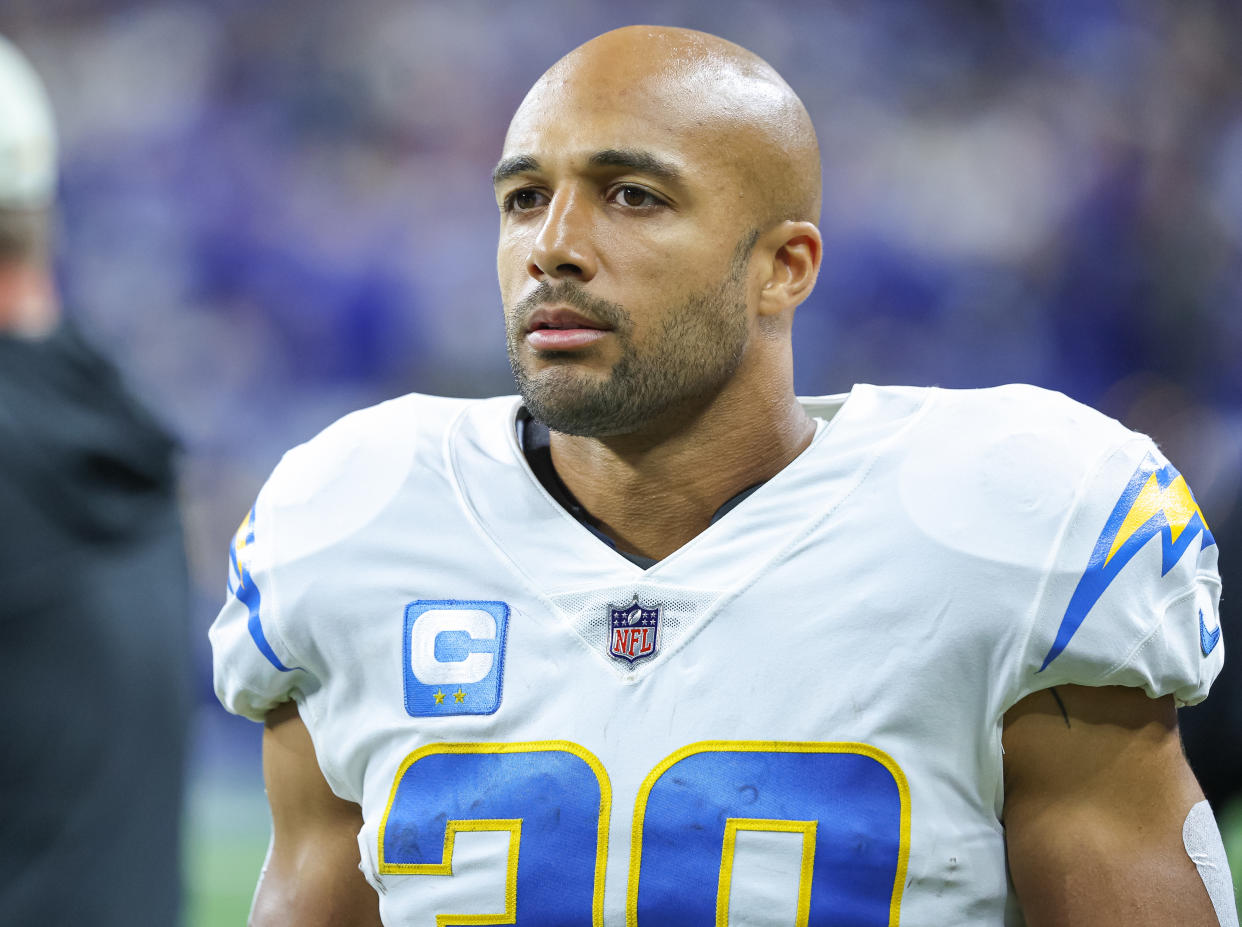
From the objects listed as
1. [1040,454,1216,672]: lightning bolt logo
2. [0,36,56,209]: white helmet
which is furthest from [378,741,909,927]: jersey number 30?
[0,36,56,209]: white helmet

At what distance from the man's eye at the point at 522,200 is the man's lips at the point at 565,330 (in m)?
0.15

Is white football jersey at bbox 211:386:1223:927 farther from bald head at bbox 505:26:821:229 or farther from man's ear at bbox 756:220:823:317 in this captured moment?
bald head at bbox 505:26:821:229

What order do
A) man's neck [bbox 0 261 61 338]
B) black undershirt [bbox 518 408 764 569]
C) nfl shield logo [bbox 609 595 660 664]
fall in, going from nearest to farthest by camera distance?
nfl shield logo [bbox 609 595 660 664]
black undershirt [bbox 518 408 764 569]
man's neck [bbox 0 261 61 338]

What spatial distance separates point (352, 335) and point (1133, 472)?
404cm

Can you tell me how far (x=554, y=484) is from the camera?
5.23 ft

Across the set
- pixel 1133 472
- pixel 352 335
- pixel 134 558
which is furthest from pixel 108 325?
pixel 1133 472

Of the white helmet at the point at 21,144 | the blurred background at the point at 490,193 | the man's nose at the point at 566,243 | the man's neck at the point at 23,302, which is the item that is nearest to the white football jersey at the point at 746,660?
the man's nose at the point at 566,243

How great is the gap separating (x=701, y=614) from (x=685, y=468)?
0.64ft

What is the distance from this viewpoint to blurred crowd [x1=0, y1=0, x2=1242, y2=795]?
5.07m

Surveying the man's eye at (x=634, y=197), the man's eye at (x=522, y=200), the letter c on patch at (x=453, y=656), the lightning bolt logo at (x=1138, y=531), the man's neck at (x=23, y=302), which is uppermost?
the man's eye at (x=522, y=200)

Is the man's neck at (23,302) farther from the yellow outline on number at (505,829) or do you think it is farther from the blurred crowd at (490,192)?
the blurred crowd at (490,192)

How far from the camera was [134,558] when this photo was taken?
164 centimetres

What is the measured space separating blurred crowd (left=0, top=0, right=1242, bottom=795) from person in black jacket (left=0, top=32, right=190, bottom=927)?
11.0 ft

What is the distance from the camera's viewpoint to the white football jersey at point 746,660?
1295 mm
